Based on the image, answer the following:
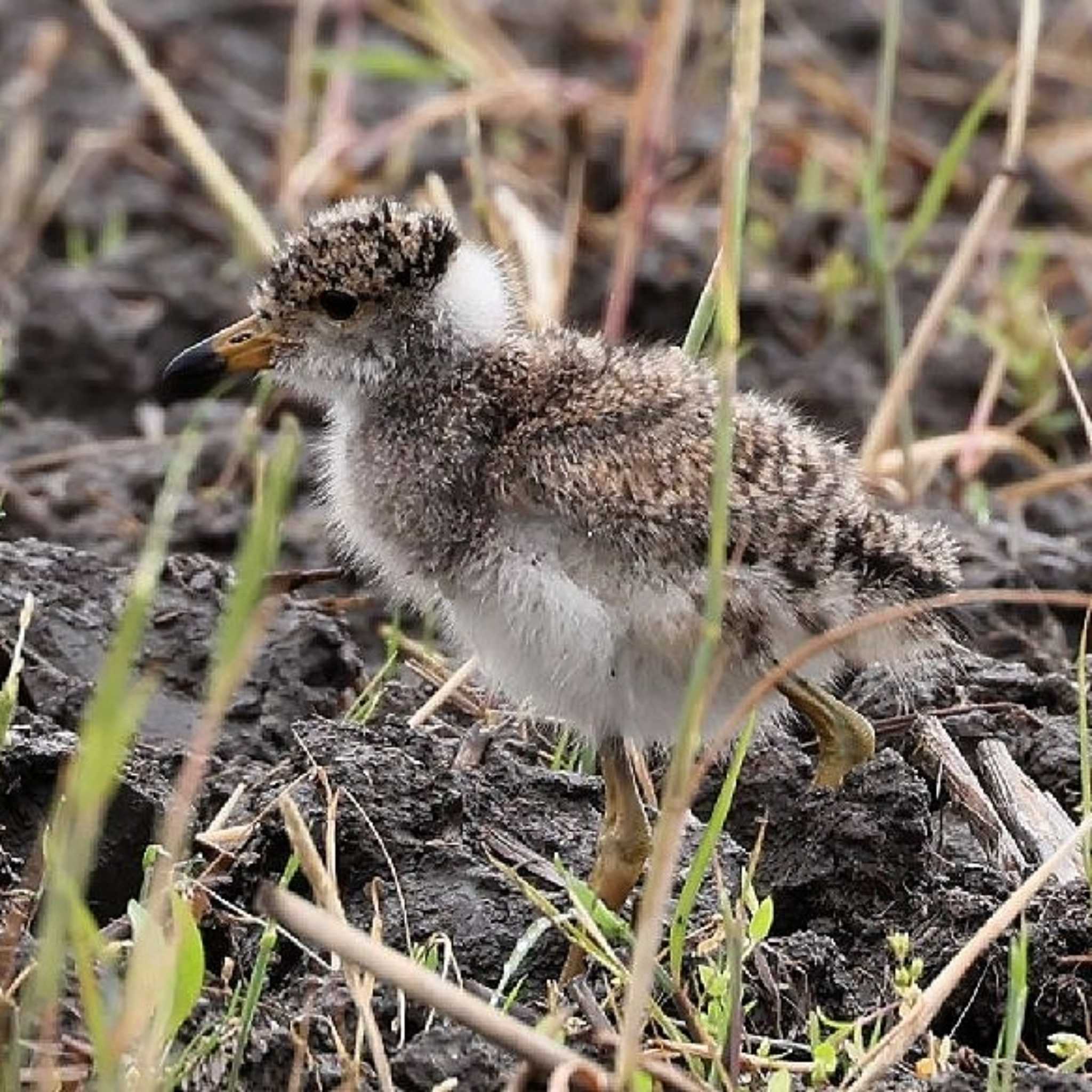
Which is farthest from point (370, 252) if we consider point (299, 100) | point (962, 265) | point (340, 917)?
point (299, 100)

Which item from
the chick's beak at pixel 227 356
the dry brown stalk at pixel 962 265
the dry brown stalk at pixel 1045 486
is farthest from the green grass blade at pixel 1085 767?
the dry brown stalk at pixel 1045 486

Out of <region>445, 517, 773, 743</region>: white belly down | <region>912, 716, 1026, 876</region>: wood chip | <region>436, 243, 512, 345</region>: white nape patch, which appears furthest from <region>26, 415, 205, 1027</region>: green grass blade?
<region>912, 716, 1026, 876</region>: wood chip

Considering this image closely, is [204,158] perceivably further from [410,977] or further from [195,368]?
[410,977]

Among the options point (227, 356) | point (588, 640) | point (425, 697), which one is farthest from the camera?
point (425, 697)

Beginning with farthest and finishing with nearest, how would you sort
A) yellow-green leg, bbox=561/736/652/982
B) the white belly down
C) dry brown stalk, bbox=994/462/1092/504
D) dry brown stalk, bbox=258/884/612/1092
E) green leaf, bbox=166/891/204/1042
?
1. dry brown stalk, bbox=994/462/1092/504
2. yellow-green leg, bbox=561/736/652/982
3. the white belly down
4. green leaf, bbox=166/891/204/1042
5. dry brown stalk, bbox=258/884/612/1092

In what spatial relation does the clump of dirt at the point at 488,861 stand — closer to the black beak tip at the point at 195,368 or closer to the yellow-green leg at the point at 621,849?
the yellow-green leg at the point at 621,849

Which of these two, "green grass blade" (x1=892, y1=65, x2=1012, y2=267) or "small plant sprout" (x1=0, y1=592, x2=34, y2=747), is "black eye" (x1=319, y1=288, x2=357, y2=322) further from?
"green grass blade" (x1=892, y1=65, x2=1012, y2=267)

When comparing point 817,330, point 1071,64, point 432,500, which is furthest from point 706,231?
point 432,500
